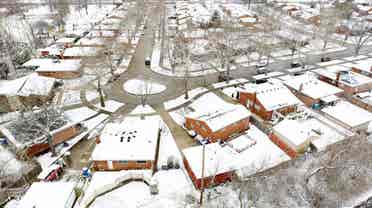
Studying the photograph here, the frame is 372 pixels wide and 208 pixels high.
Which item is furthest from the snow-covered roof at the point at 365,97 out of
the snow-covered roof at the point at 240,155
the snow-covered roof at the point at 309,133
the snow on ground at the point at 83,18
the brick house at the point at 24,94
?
the snow on ground at the point at 83,18

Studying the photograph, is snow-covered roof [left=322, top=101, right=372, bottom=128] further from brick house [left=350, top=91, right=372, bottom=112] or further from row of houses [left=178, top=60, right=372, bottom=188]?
brick house [left=350, top=91, right=372, bottom=112]

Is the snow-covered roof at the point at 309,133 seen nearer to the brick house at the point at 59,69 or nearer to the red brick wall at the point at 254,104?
the red brick wall at the point at 254,104

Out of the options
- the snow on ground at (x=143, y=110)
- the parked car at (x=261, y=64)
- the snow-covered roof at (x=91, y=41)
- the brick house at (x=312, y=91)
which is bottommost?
the snow on ground at (x=143, y=110)

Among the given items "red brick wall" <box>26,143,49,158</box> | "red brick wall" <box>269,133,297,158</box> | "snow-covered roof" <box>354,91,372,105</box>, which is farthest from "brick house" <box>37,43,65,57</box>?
"snow-covered roof" <box>354,91,372,105</box>

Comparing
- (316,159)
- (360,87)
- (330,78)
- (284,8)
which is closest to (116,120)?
(316,159)

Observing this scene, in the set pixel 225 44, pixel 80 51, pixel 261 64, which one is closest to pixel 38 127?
pixel 80 51

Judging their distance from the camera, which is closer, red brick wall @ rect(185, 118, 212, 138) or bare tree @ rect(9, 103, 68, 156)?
bare tree @ rect(9, 103, 68, 156)
